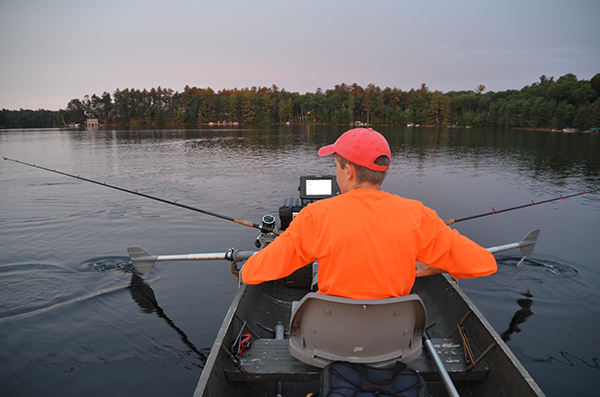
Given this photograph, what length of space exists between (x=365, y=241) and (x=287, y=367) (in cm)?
155

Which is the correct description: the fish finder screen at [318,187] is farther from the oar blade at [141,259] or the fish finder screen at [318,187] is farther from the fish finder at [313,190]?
the oar blade at [141,259]

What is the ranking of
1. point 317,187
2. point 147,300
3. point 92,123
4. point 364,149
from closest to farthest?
point 364,149 < point 317,187 < point 147,300 < point 92,123

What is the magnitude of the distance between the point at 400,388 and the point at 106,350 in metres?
4.30

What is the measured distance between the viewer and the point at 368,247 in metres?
1.71

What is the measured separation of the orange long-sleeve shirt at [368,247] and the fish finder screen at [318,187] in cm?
324

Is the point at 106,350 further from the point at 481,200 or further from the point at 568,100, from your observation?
the point at 568,100

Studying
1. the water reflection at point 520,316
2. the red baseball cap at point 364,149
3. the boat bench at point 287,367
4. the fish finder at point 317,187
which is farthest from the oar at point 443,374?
the water reflection at point 520,316

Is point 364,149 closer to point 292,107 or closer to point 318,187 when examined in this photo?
point 318,187

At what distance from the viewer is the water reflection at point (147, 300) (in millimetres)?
5016

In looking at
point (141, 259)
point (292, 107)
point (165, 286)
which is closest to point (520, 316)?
point (141, 259)

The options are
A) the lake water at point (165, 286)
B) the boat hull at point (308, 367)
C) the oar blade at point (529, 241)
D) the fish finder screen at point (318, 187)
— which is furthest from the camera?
the oar blade at point (529, 241)

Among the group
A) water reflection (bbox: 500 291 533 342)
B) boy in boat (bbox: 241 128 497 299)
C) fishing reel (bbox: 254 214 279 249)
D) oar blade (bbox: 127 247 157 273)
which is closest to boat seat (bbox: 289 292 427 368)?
boy in boat (bbox: 241 128 497 299)

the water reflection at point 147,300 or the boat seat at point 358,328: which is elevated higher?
the boat seat at point 358,328

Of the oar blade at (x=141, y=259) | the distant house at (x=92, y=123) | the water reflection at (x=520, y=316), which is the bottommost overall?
the water reflection at (x=520, y=316)
